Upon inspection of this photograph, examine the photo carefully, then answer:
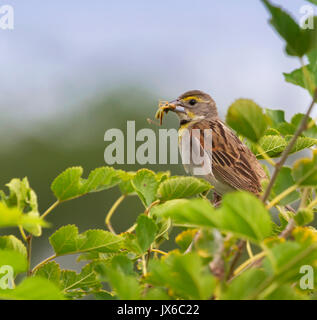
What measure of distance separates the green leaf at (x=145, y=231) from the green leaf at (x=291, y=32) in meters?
0.61

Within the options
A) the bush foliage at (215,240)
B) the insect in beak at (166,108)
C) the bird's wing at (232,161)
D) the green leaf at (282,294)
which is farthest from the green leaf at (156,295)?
the insect in beak at (166,108)

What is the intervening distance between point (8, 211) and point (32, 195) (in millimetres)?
557

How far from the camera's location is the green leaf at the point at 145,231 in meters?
1.39

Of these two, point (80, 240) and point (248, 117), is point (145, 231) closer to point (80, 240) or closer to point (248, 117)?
point (80, 240)

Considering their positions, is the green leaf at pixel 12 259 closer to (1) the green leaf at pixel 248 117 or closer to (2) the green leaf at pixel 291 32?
(1) the green leaf at pixel 248 117

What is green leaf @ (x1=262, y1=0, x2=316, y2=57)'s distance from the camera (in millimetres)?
995

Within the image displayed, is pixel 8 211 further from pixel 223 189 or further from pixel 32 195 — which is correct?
pixel 223 189

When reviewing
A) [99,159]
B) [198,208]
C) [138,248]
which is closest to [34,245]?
[99,159]

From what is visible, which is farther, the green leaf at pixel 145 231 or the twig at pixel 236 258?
the green leaf at pixel 145 231

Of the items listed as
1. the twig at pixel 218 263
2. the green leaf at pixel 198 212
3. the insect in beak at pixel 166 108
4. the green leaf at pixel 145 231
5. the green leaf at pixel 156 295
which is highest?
the insect in beak at pixel 166 108

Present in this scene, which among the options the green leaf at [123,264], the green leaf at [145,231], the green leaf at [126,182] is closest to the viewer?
the green leaf at [123,264]

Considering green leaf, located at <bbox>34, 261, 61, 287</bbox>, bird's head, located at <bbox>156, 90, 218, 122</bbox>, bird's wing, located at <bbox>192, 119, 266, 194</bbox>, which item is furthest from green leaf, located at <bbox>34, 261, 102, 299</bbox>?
bird's head, located at <bbox>156, 90, 218, 122</bbox>

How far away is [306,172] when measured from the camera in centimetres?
104

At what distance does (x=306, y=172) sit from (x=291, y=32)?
280 mm
